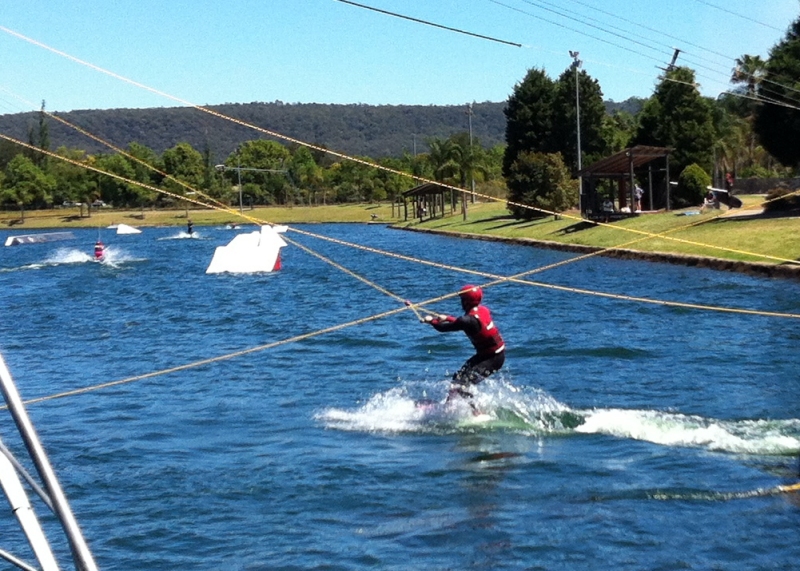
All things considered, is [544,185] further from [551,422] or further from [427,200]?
[551,422]

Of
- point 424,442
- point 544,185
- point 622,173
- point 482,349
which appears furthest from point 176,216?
point 424,442

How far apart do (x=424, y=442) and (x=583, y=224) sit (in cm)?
4566

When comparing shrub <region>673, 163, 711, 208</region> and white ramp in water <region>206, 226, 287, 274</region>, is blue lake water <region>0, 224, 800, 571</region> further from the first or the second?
shrub <region>673, 163, 711, 208</region>

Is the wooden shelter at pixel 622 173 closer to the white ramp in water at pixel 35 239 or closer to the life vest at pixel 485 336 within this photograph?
the life vest at pixel 485 336

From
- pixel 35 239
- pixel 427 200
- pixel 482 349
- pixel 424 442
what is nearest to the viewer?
pixel 424 442

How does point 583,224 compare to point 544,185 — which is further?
point 544,185

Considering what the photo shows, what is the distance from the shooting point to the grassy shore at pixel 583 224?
38062 millimetres

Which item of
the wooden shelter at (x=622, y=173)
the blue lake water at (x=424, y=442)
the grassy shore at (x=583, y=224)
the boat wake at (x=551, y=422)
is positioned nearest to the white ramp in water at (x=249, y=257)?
the grassy shore at (x=583, y=224)

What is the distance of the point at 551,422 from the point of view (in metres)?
15.6

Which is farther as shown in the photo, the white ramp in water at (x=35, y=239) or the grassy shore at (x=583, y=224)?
the white ramp in water at (x=35, y=239)

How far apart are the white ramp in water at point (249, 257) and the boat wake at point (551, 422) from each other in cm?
3430

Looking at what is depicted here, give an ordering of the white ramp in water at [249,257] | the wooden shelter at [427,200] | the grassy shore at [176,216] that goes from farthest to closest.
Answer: the grassy shore at [176,216]
the wooden shelter at [427,200]
the white ramp in water at [249,257]

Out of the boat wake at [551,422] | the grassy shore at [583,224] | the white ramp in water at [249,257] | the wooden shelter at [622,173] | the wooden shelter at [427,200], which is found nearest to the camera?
the boat wake at [551,422]

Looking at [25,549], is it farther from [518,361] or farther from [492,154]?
[492,154]
